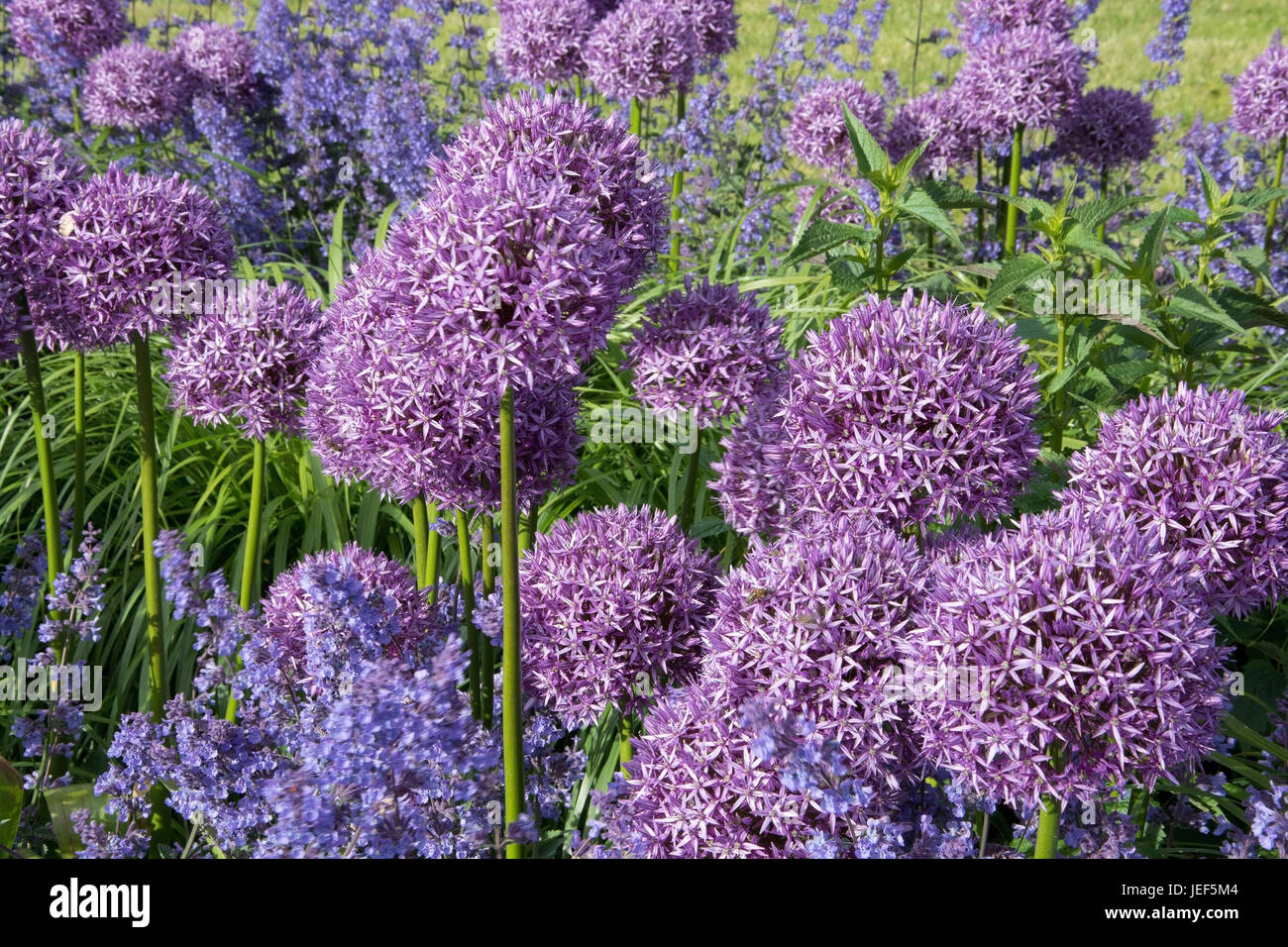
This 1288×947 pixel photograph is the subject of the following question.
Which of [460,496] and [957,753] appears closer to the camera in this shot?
[957,753]

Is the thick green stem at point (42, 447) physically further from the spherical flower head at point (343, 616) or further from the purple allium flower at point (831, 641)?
the purple allium flower at point (831, 641)

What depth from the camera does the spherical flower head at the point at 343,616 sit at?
7.55 feet

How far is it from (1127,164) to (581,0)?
3318 mm

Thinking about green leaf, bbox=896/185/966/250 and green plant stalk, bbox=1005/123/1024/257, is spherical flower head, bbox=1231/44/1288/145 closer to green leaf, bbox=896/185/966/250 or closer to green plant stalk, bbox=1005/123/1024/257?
green plant stalk, bbox=1005/123/1024/257

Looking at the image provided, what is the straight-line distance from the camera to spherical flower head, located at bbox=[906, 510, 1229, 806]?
1.92 m

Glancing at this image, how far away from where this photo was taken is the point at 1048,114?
5426 mm

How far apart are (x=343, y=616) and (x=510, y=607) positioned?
0.46m

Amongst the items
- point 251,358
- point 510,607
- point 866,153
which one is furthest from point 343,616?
point 866,153

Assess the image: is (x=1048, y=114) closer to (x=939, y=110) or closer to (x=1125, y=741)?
(x=939, y=110)

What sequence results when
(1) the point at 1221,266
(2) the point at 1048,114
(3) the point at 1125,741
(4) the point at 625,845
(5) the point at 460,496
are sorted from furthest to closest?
(1) the point at 1221,266 < (2) the point at 1048,114 < (5) the point at 460,496 < (4) the point at 625,845 < (3) the point at 1125,741

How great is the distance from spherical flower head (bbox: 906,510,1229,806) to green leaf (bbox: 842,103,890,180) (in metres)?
1.65

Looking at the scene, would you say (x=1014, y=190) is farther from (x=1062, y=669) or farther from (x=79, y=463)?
(x=79, y=463)

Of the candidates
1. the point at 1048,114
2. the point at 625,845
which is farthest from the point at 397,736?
the point at 1048,114

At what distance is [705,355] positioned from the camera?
2.89 m
